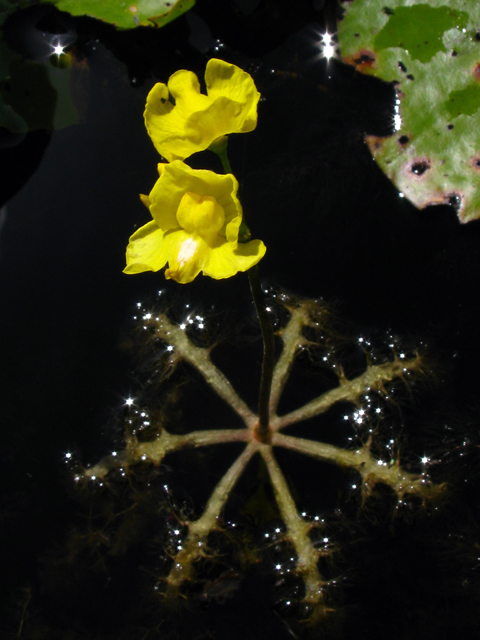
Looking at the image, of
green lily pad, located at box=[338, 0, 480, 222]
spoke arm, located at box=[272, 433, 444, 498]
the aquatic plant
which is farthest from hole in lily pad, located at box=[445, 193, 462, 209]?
spoke arm, located at box=[272, 433, 444, 498]

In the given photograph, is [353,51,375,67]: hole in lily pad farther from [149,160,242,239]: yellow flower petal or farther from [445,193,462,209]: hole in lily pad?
[149,160,242,239]: yellow flower petal

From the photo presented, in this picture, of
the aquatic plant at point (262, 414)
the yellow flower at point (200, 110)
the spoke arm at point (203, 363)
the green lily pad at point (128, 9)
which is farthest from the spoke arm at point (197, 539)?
the green lily pad at point (128, 9)

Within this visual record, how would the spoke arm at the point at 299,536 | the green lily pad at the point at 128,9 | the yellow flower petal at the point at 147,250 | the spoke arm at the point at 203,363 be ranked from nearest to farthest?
the yellow flower petal at the point at 147,250 < the spoke arm at the point at 299,536 < the spoke arm at the point at 203,363 < the green lily pad at the point at 128,9

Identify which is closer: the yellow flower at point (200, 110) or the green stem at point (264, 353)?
the yellow flower at point (200, 110)

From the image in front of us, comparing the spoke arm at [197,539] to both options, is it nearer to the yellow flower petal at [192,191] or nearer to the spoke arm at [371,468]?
the spoke arm at [371,468]

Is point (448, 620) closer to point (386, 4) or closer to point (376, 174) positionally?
point (376, 174)

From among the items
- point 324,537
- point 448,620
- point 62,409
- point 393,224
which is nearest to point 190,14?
point 393,224

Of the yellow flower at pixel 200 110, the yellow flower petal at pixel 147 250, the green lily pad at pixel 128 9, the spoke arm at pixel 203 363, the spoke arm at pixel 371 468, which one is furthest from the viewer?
the green lily pad at pixel 128 9

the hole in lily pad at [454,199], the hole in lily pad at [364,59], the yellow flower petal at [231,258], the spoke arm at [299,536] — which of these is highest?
the hole in lily pad at [364,59]

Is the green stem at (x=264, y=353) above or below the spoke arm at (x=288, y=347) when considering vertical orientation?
below
